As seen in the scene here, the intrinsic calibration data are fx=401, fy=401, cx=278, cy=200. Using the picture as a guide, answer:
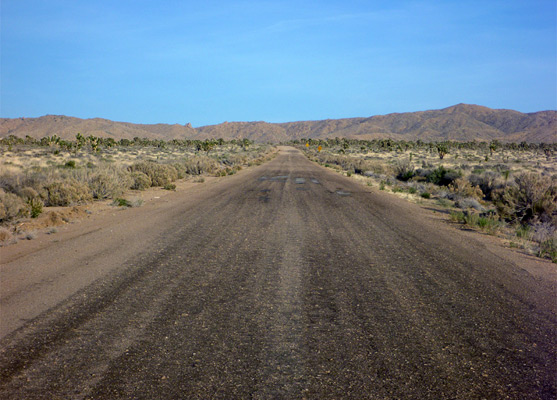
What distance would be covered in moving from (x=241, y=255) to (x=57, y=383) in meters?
4.26

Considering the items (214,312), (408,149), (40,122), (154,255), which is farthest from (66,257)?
(40,122)

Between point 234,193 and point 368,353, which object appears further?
point 234,193

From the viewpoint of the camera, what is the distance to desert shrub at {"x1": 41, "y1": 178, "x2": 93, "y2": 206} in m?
13.8

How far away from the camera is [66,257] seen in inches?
296

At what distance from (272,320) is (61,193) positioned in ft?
39.2

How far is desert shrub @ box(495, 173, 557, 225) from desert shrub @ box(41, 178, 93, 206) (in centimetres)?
1469

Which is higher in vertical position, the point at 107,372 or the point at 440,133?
the point at 440,133

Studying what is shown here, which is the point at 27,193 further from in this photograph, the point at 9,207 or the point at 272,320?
the point at 272,320

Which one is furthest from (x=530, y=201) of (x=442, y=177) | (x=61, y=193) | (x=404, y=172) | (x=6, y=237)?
(x=404, y=172)

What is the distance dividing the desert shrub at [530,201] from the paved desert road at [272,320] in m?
5.31

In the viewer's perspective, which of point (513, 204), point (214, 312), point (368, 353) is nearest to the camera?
point (368, 353)

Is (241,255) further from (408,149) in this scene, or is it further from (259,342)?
(408,149)

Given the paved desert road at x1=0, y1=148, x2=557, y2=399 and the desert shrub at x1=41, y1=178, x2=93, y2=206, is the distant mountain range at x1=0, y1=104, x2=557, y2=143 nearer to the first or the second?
the desert shrub at x1=41, y1=178, x2=93, y2=206

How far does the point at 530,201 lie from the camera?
43.4 ft
